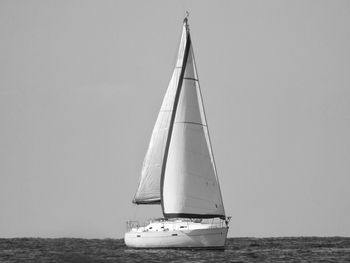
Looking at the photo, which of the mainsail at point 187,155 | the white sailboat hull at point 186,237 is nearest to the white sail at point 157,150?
the mainsail at point 187,155

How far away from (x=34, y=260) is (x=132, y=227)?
1398cm

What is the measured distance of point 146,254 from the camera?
8381 cm

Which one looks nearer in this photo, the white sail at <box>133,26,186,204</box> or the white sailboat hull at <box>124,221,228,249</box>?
the white sailboat hull at <box>124,221,228,249</box>

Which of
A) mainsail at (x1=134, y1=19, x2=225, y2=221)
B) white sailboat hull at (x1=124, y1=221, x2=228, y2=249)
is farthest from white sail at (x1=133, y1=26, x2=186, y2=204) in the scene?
white sailboat hull at (x1=124, y1=221, x2=228, y2=249)

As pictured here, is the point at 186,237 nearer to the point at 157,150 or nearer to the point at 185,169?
the point at 185,169

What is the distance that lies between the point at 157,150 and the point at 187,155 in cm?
425

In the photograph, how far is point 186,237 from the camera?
85.5 meters

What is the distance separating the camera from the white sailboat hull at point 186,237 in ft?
281

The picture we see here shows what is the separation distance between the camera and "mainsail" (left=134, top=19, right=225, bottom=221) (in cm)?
8825

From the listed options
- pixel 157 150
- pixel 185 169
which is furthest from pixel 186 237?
pixel 157 150

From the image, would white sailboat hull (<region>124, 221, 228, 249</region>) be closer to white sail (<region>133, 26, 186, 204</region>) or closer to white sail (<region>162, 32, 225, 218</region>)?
white sail (<region>162, 32, 225, 218</region>)

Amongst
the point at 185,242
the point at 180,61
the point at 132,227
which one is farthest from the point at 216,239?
the point at 180,61

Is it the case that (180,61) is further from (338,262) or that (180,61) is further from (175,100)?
(338,262)

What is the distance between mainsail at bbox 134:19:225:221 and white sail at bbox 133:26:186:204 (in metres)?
0.10
